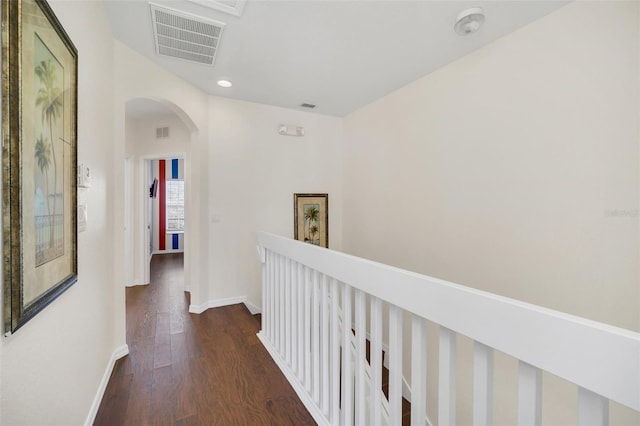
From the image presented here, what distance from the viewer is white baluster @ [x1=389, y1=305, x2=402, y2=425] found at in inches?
41.2

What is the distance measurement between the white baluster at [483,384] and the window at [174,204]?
24.8ft

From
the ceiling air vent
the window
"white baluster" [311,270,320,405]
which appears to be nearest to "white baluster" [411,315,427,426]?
"white baluster" [311,270,320,405]

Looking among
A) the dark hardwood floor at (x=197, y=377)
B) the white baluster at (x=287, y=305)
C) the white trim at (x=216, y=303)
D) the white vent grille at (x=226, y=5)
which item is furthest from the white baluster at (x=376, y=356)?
the white trim at (x=216, y=303)

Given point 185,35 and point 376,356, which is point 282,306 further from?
point 185,35

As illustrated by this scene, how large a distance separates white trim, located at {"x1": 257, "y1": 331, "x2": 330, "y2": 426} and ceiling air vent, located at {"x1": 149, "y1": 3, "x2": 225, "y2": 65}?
2500 millimetres

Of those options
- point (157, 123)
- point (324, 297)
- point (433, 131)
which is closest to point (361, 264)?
point (324, 297)

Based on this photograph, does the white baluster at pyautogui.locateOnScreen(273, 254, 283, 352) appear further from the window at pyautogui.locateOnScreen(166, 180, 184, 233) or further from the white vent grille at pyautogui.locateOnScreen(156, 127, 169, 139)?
the window at pyautogui.locateOnScreen(166, 180, 184, 233)

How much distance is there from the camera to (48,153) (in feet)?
3.19

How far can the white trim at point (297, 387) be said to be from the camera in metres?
1.57

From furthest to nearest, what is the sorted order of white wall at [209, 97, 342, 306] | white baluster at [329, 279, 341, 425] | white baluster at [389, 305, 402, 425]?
white wall at [209, 97, 342, 306] → white baluster at [329, 279, 341, 425] → white baluster at [389, 305, 402, 425]

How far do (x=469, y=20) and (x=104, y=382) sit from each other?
134 inches

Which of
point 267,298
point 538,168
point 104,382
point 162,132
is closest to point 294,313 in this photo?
point 267,298

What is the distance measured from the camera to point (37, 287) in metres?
0.89

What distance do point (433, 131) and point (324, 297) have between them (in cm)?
193
